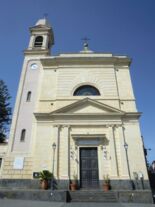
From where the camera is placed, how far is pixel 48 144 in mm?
15570

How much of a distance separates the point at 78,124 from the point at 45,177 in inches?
202

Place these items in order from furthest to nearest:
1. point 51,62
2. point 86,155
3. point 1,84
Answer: point 1,84 → point 51,62 → point 86,155

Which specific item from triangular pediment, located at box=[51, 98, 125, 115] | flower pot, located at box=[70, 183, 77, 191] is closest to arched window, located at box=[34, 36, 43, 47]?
triangular pediment, located at box=[51, 98, 125, 115]

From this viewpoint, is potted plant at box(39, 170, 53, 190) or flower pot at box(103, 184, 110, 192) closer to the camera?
flower pot at box(103, 184, 110, 192)

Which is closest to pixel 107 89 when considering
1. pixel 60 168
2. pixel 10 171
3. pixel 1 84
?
pixel 60 168

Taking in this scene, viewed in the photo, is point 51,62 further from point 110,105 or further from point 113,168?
point 113,168

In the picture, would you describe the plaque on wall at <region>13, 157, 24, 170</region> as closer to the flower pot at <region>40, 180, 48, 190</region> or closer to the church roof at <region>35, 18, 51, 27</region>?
the flower pot at <region>40, 180, 48, 190</region>

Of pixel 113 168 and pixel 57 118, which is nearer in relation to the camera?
pixel 113 168

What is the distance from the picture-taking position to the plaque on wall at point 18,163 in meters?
15.7

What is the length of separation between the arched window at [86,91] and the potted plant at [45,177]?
800 centimetres

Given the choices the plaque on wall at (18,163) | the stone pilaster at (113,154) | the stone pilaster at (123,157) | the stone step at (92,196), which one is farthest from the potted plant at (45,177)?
the stone pilaster at (123,157)

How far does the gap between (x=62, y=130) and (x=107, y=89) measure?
632 centimetres

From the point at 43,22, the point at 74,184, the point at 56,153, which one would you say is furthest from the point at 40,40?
the point at 74,184

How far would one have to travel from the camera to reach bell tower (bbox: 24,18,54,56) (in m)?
22.2
